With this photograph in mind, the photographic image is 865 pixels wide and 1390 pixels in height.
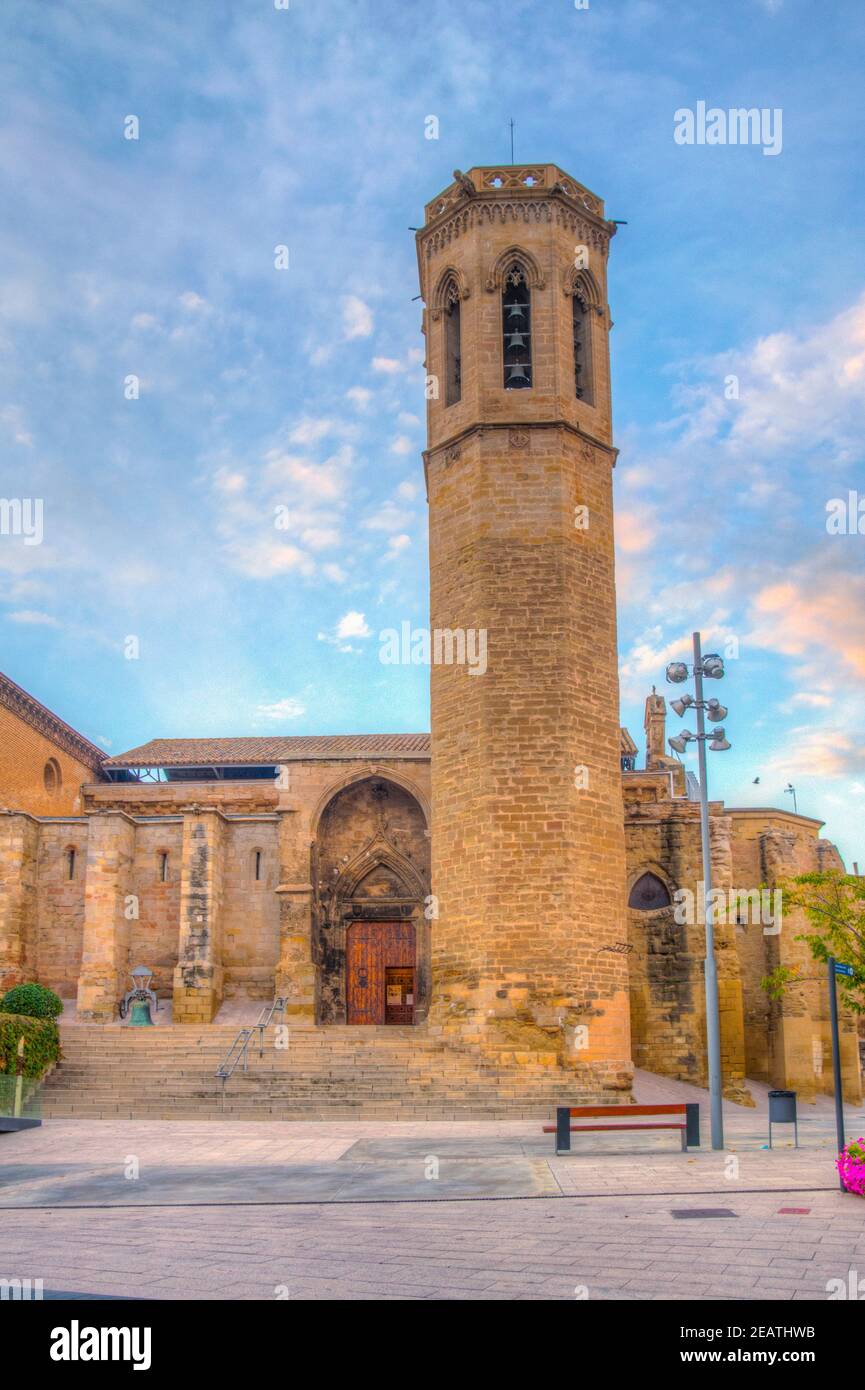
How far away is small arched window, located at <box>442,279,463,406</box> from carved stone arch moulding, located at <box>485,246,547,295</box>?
1051 millimetres

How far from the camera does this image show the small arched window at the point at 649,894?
2962cm

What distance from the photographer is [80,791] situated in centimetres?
3834

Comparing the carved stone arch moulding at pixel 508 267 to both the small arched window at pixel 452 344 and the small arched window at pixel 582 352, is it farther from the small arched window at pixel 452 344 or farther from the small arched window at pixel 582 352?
the small arched window at pixel 582 352

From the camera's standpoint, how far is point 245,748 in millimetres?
39312

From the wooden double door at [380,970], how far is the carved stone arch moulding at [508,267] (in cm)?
1576

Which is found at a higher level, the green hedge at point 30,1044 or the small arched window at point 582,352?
the small arched window at point 582,352

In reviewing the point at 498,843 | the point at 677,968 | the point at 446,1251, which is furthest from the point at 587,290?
the point at 446,1251

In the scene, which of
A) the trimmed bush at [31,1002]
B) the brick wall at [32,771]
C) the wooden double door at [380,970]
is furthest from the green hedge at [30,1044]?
the brick wall at [32,771]

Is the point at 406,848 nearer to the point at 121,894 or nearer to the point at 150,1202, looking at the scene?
the point at 121,894

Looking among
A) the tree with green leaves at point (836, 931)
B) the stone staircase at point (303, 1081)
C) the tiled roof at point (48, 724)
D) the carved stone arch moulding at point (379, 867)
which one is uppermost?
the tiled roof at point (48, 724)

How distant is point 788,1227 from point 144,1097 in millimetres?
14691

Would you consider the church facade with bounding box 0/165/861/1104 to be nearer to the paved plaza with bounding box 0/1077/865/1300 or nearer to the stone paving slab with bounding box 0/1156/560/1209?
the paved plaza with bounding box 0/1077/865/1300

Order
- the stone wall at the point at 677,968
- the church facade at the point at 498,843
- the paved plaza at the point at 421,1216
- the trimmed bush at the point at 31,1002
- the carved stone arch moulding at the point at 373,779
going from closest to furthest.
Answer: the paved plaza at the point at 421,1216 → the church facade at the point at 498,843 → the trimmed bush at the point at 31,1002 → the stone wall at the point at 677,968 → the carved stone arch moulding at the point at 373,779
